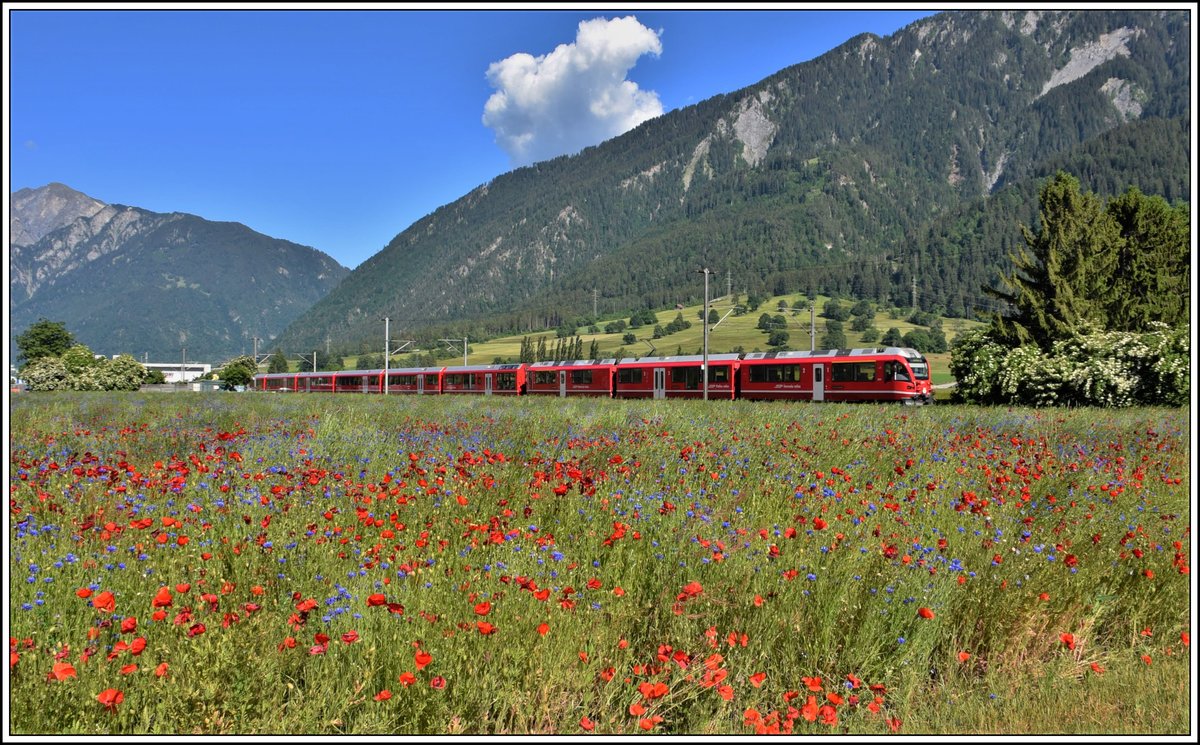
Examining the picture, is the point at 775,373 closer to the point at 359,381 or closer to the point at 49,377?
the point at 359,381

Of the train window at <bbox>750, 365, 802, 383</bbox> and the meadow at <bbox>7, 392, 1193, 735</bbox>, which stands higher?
the train window at <bbox>750, 365, 802, 383</bbox>

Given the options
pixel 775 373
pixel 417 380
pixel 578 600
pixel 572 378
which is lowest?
pixel 578 600

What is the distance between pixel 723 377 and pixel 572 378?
11.0m

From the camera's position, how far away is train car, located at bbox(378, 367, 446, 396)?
50.1 meters

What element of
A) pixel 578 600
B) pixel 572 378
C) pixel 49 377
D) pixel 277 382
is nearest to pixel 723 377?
pixel 572 378

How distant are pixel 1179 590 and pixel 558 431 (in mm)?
6625

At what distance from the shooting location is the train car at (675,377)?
34.3 metres

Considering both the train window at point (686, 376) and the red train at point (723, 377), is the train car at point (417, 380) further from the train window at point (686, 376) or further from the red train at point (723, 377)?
the train window at point (686, 376)

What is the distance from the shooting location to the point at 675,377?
3656 centimetres

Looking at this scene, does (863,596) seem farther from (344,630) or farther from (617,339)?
(617,339)

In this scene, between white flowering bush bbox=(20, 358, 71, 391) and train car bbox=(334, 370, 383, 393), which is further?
white flowering bush bbox=(20, 358, 71, 391)

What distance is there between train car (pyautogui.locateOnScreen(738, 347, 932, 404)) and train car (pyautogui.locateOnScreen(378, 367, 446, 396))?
83.3 feet

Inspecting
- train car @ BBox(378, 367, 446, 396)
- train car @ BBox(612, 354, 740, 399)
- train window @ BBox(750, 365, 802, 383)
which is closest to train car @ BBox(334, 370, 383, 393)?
train car @ BBox(378, 367, 446, 396)

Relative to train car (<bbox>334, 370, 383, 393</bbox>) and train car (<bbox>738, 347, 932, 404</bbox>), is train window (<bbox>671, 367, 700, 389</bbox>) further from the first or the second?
train car (<bbox>334, 370, 383, 393</bbox>)
